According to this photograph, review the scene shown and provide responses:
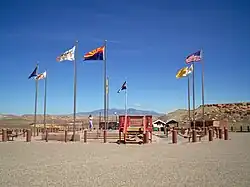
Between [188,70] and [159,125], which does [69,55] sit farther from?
[159,125]

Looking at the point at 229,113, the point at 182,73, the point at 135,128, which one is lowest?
the point at 135,128

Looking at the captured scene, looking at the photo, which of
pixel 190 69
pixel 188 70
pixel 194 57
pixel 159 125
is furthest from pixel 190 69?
pixel 159 125

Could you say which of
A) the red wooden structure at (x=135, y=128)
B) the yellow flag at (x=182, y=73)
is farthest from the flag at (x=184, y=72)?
the red wooden structure at (x=135, y=128)

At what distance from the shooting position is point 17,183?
893cm

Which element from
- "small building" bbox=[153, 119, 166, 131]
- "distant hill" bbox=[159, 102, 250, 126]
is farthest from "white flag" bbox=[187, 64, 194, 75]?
"distant hill" bbox=[159, 102, 250, 126]

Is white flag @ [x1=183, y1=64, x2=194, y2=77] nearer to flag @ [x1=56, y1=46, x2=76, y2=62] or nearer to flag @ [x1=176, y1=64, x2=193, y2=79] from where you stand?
flag @ [x1=176, y1=64, x2=193, y2=79]

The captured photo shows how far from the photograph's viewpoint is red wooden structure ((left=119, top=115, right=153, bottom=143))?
2642 centimetres

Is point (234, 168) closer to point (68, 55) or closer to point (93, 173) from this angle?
point (93, 173)

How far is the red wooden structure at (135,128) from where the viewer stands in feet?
86.7

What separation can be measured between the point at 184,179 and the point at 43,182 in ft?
12.6

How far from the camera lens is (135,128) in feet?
91.4

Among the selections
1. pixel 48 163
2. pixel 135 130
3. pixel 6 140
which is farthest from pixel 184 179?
pixel 6 140

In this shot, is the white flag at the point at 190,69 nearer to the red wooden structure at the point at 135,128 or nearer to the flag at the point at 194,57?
the flag at the point at 194,57

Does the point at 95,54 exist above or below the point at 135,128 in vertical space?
above
